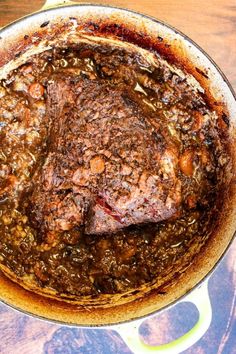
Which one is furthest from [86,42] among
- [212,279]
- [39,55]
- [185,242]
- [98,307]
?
[212,279]

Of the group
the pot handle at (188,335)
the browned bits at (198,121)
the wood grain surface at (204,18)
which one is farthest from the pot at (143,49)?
the wood grain surface at (204,18)

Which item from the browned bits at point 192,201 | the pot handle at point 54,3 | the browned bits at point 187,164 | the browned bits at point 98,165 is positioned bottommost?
the browned bits at point 192,201

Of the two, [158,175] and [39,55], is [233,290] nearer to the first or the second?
[158,175]

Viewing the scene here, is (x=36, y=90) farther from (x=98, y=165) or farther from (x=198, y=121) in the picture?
(x=198, y=121)

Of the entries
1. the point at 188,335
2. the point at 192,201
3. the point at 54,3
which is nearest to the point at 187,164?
the point at 192,201

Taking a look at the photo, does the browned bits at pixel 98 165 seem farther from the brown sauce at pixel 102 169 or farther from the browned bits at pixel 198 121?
the browned bits at pixel 198 121
